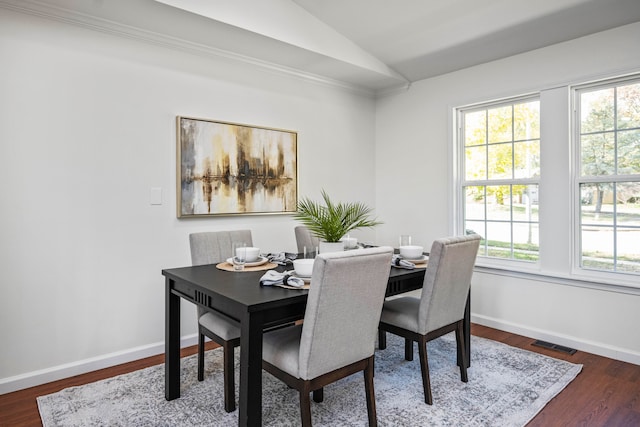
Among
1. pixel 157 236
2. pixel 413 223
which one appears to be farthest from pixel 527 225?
pixel 157 236

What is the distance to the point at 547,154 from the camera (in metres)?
3.29

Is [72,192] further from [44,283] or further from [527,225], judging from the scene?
[527,225]

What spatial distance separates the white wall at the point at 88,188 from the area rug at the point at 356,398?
0.41 metres

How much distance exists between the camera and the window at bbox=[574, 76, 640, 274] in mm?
2936

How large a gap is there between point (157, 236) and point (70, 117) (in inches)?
39.4

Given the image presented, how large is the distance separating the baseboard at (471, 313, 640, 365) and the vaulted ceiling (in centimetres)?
220

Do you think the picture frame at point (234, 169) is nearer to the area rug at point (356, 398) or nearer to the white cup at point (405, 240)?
the area rug at point (356, 398)

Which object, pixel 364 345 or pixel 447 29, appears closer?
pixel 364 345

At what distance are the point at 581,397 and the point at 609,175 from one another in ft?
5.47

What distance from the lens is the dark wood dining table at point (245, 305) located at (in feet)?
5.42

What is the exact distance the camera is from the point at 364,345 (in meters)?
1.93

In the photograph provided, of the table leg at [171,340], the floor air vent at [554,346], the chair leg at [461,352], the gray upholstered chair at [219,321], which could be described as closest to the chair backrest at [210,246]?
the gray upholstered chair at [219,321]

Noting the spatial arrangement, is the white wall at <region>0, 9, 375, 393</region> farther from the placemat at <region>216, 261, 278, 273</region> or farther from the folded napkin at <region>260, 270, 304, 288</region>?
the folded napkin at <region>260, 270, 304, 288</region>

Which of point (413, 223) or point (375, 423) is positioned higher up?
point (413, 223)
